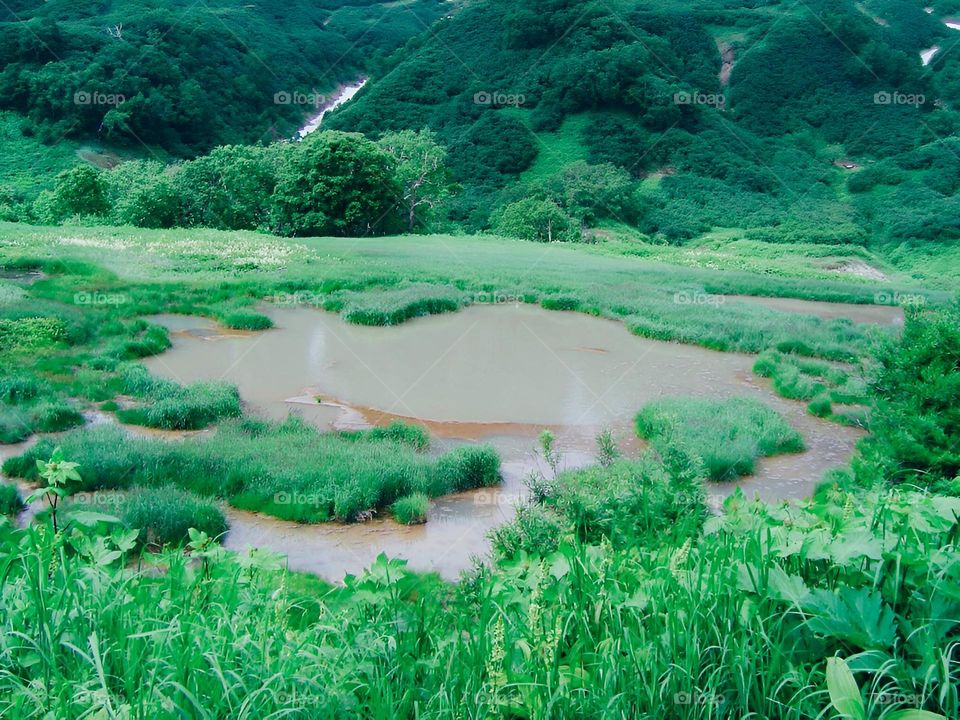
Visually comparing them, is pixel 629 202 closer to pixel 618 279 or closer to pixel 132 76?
pixel 618 279

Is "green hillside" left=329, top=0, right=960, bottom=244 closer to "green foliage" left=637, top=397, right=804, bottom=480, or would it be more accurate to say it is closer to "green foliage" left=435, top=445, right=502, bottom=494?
"green foliage" left=637, top=397, right=804, bottom=480

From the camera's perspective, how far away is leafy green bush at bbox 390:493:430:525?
5798 mm

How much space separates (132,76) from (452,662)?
6018cm

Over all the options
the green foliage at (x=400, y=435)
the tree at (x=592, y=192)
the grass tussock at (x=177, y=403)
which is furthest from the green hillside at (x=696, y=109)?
the grass tussock at (x=177, y=403)

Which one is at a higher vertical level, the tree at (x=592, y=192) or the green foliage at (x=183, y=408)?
the tree at (x=592, y=192)

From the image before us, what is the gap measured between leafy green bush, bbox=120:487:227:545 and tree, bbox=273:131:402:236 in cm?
2845

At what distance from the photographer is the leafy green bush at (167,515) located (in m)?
5.07

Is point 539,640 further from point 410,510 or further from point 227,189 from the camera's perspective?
point 227,189

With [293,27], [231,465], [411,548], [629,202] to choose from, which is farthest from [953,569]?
[293,27]

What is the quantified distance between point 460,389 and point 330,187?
2584cm

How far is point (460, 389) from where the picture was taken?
972 centimetres

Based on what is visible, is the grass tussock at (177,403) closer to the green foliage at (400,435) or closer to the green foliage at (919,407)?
the green foliage at (400,435)

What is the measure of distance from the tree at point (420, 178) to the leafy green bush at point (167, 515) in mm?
33925

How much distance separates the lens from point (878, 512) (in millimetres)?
2883
